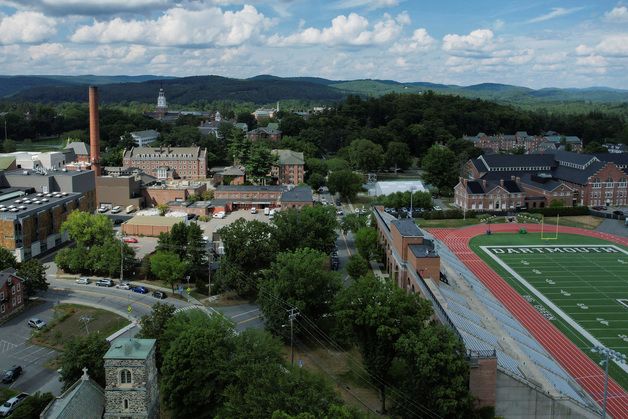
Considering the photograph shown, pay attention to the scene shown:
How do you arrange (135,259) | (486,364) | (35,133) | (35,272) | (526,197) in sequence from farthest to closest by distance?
(35,133)
(526,197)
(135,259)
(35,272)
(486,364)

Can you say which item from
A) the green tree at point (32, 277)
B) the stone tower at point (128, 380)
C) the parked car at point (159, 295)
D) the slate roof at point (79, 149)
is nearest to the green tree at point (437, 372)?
the stone tower at point (128, 380)

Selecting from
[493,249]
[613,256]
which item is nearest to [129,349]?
[493,249]

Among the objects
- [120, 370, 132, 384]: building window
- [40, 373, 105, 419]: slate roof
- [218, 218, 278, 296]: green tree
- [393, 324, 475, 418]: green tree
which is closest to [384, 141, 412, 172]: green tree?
[218, 218, 278, 296]: green tree

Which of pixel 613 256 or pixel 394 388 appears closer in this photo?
pixel 394 388

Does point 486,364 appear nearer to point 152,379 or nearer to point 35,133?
point 152,379

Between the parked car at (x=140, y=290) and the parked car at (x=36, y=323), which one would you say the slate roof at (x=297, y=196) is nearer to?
the parked car at (x=140, y=290)
